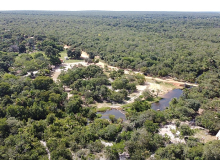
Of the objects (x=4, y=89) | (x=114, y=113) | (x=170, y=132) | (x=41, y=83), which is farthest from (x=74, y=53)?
(x=170, y=132)

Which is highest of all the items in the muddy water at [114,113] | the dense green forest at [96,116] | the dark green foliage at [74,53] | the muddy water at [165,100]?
the dark green foliage at [74,53]

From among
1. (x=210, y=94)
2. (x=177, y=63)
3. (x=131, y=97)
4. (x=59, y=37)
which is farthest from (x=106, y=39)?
(x=210, y=94)

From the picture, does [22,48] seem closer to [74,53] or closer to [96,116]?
[74,53]

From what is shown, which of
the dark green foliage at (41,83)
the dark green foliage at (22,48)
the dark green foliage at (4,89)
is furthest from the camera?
the dark green foliage at (22,48)

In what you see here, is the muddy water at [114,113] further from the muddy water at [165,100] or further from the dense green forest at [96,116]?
the muddy water at [165,100]

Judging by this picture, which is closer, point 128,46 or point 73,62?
point 73,62

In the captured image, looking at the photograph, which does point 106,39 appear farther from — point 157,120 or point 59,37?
point 157,120

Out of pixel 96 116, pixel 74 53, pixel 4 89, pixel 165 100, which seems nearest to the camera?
pixel 96 116

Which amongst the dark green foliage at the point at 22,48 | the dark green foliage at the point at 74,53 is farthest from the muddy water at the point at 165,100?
the dark green foliage at the point at 22,48

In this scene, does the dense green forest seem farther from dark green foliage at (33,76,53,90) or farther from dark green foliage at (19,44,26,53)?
dark green foliage at (19,44,26,53)

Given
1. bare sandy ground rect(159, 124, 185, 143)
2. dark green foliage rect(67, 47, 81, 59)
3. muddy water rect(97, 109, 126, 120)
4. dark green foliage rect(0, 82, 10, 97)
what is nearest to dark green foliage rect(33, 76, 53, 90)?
dark green foliage rect(0, 82, 10, 97)

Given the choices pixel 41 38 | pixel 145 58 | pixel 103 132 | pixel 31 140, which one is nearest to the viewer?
pixel 31 140
